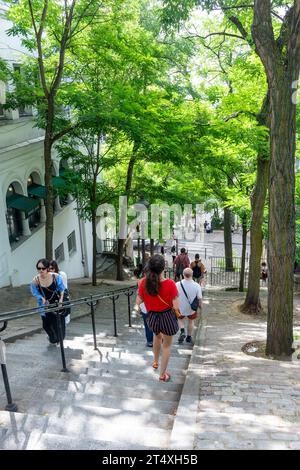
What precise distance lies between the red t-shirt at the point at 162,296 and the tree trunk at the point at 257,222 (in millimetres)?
7396

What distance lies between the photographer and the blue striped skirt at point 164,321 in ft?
16.3

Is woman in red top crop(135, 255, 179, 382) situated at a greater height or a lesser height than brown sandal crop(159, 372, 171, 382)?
greater

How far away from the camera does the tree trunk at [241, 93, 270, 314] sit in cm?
1131

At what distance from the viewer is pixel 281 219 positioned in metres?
6.26

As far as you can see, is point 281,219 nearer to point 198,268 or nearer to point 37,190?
point 198,268

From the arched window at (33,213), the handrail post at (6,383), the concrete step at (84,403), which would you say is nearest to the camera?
the handrail post at (6,383)

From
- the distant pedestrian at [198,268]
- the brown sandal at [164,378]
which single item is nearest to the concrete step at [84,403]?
the brown sandal at [164,378]

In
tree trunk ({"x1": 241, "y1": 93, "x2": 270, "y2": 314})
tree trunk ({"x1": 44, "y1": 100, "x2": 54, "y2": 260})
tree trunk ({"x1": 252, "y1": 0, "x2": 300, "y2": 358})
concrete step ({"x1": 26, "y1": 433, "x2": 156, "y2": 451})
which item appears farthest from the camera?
tree trunk ({"x1": 241, "y1": 93, "x2": 270, "y2": 314})

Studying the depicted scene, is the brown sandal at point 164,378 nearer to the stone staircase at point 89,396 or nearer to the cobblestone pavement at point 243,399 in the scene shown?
the stone staircase at point 89,396

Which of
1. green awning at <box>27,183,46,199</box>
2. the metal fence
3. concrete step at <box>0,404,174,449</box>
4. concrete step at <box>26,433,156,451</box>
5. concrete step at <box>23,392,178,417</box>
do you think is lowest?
the metal fence

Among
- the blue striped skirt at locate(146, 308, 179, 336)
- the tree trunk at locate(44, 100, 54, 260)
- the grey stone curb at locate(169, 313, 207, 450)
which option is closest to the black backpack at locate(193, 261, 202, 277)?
the tree trunk at locate(44, 100, 54, 260)

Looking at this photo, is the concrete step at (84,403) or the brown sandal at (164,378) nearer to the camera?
the concrete step at (84,403)

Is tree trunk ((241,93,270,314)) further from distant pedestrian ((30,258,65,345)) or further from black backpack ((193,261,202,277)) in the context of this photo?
distant pedestrian ((30,258,65,345))

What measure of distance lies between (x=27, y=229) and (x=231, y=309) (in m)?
8.19
